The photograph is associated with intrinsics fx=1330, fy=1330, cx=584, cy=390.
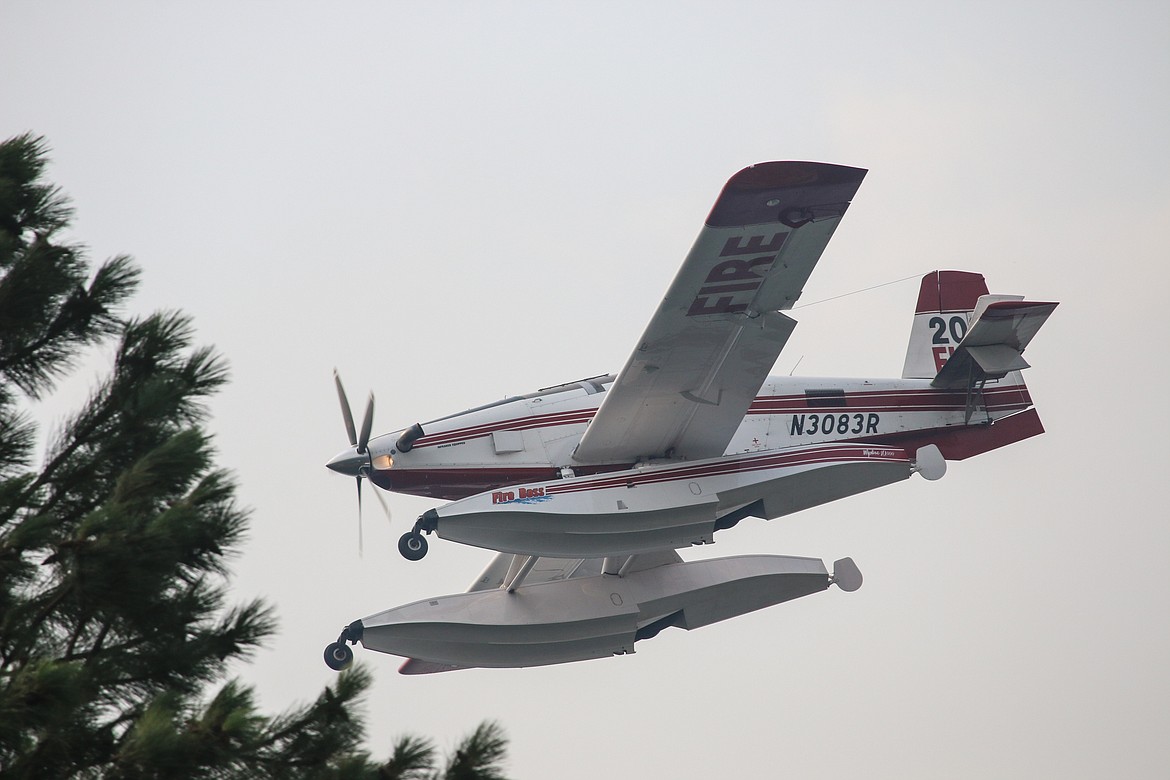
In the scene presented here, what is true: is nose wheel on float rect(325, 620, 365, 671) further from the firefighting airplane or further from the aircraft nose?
the aircraft nose

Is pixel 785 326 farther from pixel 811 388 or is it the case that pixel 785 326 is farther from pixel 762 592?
pixel 762 592

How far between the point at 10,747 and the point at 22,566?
1.11m

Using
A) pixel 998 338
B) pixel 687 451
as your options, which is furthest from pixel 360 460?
pixel 998 338

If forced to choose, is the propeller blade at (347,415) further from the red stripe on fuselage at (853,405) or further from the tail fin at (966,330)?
the tail fin at (966,330)

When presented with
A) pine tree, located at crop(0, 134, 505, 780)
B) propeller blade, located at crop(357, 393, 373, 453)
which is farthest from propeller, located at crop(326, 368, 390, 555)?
pine tree, located at crop(0, 134, 505, 780)

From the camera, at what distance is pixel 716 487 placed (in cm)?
1542

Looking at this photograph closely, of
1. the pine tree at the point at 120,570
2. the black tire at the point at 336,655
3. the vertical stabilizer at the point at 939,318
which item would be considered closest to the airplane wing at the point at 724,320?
the black tire at the point at 336,655

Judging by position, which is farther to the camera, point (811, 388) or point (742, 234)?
point (811, 388)

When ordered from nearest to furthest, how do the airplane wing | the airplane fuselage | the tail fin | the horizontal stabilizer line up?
the airplane wing → the airplane fuselage → the horizontal stabilizer → the tail fin

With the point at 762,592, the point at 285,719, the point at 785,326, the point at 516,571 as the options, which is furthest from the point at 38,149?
the point at 762,592

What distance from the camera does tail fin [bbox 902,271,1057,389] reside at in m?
16.1

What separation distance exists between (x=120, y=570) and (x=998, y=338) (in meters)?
12.0

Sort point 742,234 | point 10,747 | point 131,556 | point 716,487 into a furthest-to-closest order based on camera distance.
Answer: point 716,487, point 742,234, point 131,556, point 10,747

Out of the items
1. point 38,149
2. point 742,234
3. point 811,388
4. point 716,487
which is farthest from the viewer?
point 811,388
